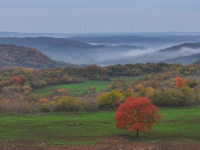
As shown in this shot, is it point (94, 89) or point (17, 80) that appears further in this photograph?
point (17, 80)

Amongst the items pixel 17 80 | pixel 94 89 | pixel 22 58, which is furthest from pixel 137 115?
pixel 22 58

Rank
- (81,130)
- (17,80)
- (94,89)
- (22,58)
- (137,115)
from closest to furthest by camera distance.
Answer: (137,115) < (81,130) < (94,89) < (17,80) < (22,58)

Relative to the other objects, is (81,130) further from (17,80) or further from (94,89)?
(17,80)

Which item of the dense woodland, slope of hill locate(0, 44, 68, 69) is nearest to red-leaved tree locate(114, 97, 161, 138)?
the dense woodland

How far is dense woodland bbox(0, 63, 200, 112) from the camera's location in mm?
48809

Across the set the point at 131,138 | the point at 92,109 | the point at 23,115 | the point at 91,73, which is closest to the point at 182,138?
the point at 131,138

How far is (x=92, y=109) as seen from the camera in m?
49.0

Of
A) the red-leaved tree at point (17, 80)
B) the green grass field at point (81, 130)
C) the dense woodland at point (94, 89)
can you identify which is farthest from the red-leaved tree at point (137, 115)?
the red-leaved tree at point (17, 80)

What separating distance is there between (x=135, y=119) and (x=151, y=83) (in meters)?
55.9

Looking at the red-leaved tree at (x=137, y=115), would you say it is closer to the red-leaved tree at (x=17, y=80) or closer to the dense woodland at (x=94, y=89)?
the dense woodland at (x=94, y=89)

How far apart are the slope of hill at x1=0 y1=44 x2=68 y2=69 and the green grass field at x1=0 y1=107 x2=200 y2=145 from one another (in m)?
139

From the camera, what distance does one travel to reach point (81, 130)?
3247 cm

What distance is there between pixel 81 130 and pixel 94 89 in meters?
48.0

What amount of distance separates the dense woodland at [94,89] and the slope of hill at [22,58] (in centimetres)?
7257
